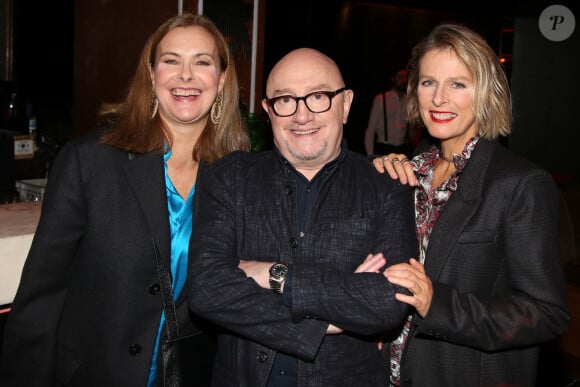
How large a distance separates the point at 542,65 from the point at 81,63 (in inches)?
180

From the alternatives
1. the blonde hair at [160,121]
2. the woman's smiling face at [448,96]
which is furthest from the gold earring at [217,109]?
the woman's smiling face at [448,96]

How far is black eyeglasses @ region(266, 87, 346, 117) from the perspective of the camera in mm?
2010

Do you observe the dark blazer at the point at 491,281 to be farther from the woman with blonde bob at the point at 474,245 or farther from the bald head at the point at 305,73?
the bald head at the point at 305,73

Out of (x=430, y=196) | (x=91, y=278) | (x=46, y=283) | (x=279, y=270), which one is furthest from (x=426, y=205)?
(x=46, y=283)

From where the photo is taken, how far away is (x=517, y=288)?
1.83 meters

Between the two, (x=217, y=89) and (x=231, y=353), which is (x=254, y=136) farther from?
(x=231, y=353)

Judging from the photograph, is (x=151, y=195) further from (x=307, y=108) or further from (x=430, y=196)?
(x=430, y=196)

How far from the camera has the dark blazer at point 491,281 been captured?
5.90 ft

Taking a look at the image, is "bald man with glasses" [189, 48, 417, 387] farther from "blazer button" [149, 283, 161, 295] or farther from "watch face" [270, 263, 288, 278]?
"blazer button" [149, 283, 161, 295]

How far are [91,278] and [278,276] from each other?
0.74 meters

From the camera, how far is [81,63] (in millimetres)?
5730

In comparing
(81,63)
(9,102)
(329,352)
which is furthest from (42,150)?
(329,352)

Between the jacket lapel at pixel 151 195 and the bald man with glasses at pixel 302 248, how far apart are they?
15 cm

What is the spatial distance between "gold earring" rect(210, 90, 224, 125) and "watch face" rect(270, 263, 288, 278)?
90 cm
